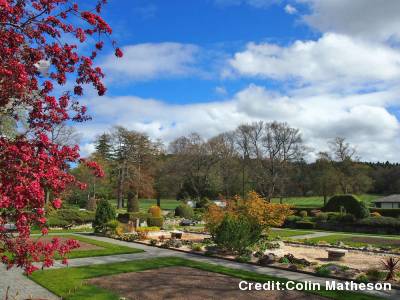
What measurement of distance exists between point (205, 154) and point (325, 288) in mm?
45844

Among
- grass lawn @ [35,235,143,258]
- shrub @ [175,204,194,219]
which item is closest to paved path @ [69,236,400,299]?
grass lawn @ [35,235,143,258]

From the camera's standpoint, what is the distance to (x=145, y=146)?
54.8 meters

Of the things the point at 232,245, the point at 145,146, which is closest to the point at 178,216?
the point at 145,146

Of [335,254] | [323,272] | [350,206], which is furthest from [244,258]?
[350,206]

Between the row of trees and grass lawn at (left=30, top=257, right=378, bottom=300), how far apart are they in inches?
1437

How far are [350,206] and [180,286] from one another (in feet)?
83.4

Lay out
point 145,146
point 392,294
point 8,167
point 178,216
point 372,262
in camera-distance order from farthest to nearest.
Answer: point 145,146
point 178,216
point 372,262
point 392,294
point 8,167

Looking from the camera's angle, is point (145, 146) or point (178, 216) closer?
point (178, 216)

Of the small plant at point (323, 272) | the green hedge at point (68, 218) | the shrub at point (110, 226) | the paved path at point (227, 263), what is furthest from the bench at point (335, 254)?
the green hedge at point (68, 218)

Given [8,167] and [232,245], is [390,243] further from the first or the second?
[8,167]

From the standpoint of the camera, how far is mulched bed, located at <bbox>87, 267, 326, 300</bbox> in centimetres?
955

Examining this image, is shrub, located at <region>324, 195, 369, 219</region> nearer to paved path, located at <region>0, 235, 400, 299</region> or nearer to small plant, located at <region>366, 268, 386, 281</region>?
paved path, located at <region>0, 235, 400, 299</region>

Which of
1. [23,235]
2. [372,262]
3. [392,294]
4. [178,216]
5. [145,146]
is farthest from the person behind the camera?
[145,146]

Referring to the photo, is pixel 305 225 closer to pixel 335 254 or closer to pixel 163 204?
pixel 335 254
